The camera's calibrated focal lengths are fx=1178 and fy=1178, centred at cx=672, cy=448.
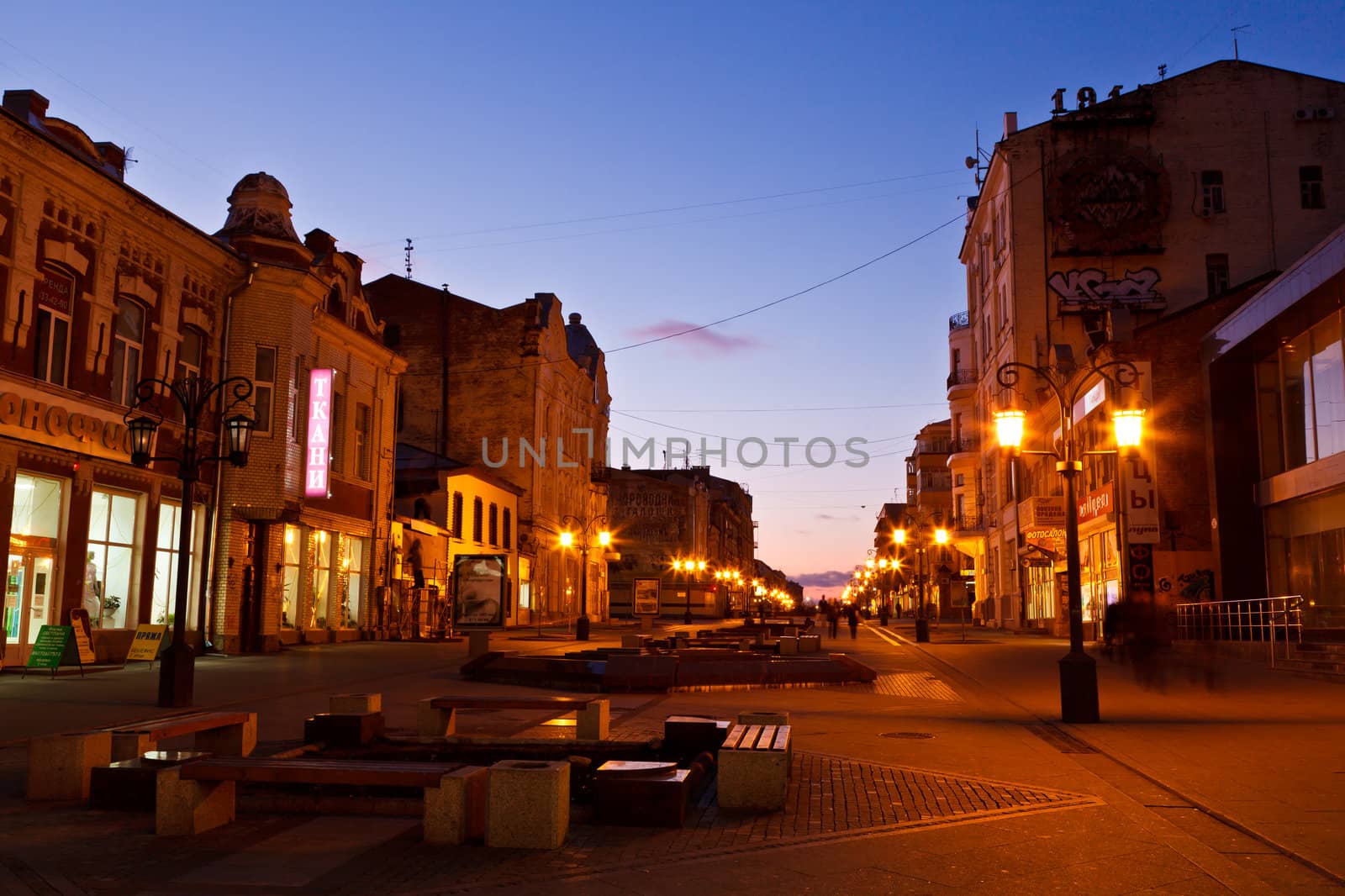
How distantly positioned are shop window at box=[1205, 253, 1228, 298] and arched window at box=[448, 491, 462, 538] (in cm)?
3000

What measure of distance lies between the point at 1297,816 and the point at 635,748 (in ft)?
15.9

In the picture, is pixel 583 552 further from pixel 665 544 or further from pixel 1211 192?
pixel 665 544

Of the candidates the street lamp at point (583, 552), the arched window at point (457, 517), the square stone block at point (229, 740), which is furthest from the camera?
the arched window at point (457, 517)

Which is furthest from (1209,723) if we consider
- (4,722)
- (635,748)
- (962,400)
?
(962,400)

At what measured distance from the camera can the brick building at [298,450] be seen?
2731 cm

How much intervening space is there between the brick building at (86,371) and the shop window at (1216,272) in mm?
36421

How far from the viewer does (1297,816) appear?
803cm

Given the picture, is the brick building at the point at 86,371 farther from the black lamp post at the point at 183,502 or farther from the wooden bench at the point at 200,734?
the wooden bench at the point at 200,734

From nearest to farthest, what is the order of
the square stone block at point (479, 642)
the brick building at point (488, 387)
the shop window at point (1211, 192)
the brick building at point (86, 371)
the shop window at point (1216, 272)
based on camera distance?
the brick building at point (86, 371) < the square stone block at point (479, 642) < the shop window at point (1216, 272) < the shop window at point (1211, 192) < the brick building at point (488, 387)

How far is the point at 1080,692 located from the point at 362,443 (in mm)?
25883

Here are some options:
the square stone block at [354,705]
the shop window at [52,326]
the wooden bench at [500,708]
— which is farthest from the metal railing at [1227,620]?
the shop window at [52,326]

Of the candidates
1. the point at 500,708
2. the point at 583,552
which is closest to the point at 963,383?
the point at 583,552

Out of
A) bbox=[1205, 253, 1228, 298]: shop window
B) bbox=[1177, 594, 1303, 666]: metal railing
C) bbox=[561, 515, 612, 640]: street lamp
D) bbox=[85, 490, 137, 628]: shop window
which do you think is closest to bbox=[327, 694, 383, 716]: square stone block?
bbox=[85, 490, 137, 628]: shop window

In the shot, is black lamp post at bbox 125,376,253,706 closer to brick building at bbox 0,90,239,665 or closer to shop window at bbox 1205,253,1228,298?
brick building at bbox 0,90,239,665
